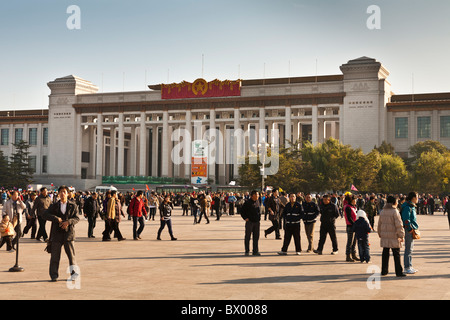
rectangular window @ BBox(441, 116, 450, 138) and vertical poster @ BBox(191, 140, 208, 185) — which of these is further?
vertical poster @ BBox(191, 140, 208, 185)

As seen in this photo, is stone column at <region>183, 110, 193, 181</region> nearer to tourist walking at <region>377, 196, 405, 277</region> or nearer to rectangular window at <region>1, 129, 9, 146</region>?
rectangular window at <region>1, 129, 9, 146</region>

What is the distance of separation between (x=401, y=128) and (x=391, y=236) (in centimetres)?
7684

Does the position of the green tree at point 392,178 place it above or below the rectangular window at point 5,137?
below

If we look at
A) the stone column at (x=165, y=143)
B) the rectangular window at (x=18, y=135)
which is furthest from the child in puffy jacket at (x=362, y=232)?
the rectangular window at (x=18, y=135)

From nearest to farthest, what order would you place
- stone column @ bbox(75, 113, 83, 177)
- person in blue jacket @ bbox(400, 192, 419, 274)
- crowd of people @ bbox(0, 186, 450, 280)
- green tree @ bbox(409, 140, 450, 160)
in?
crowd of people @ bbox(0, 186, 450, 280), person in blue jacket @ bbox(400, 192, 419, 274), green tree @ bbox(409, 140, 450, 160), stone column @ bbox(75, 113, 83, 177)

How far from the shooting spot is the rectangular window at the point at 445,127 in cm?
8188

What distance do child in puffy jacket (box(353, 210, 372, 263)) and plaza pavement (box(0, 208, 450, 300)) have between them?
30 cm

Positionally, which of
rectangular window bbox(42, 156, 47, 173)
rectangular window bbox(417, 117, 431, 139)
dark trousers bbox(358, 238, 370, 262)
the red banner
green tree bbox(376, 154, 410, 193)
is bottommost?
dark trousers bbox(358, 238, 370, 262)

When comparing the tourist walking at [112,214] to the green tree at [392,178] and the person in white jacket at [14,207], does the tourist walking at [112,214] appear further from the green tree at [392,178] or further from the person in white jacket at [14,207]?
the green tree at [392,178]

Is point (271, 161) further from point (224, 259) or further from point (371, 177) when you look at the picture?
point (224, 259)

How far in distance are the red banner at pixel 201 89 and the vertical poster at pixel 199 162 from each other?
26.2 feet

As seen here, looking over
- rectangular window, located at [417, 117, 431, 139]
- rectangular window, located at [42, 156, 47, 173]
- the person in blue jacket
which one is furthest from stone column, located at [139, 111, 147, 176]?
the person in blue jacket

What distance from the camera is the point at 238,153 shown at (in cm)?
9294

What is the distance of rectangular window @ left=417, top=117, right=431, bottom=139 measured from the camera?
3270 inches
